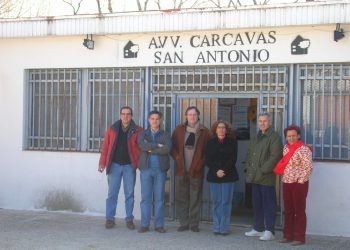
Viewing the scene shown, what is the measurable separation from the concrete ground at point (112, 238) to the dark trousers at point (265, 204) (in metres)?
0.27

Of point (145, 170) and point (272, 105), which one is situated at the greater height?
point (272, 105)

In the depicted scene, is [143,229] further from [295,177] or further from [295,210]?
[295,177]

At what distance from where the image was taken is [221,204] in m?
8.38

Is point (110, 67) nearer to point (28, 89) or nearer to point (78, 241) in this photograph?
point (28, 89)

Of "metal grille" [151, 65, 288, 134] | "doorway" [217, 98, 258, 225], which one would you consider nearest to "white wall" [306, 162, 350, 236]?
"metal grille" [151, 65, 288, 134]

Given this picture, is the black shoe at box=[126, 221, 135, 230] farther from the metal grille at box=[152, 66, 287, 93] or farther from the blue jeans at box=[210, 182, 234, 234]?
the metal grille at box=[152, 66, 287, 93]

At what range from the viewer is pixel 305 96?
866 cm

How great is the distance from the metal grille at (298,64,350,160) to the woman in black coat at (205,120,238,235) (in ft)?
3.78

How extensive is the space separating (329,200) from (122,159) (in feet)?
9.78

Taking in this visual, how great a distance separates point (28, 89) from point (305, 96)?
15.4 ft

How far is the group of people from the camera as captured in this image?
7910 millimetres

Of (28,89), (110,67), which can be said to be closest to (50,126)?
(28,89)

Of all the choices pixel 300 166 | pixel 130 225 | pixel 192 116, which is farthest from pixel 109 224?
pixel 300 166

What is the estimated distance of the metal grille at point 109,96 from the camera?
9719mm
